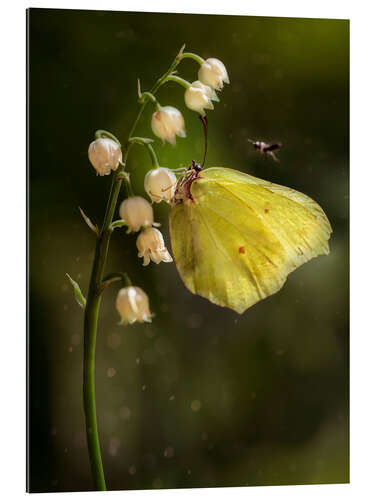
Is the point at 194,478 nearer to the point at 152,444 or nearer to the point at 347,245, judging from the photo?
the point at 152,444

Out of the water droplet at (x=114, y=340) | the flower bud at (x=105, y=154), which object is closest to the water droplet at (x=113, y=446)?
the water droplet at (x=114, y=340)

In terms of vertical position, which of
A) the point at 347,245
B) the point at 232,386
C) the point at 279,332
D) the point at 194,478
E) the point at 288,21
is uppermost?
the point at 288,21

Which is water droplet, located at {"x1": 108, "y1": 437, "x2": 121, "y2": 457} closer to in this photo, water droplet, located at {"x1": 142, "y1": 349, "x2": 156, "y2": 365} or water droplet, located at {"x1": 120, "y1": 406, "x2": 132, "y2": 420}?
water droplet, located at {"x1": 120, "y1": 406, "x2": 132, "y2": 420}

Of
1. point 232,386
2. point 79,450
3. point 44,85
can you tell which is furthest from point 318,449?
point 44,85

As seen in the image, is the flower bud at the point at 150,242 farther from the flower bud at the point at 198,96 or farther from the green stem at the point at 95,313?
the flower bud at the point at 198,96

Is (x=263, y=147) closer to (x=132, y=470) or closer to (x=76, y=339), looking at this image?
(x=76, y=339)

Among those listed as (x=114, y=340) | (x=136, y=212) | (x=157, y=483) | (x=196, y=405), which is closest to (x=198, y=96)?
(x=136, y=212)
